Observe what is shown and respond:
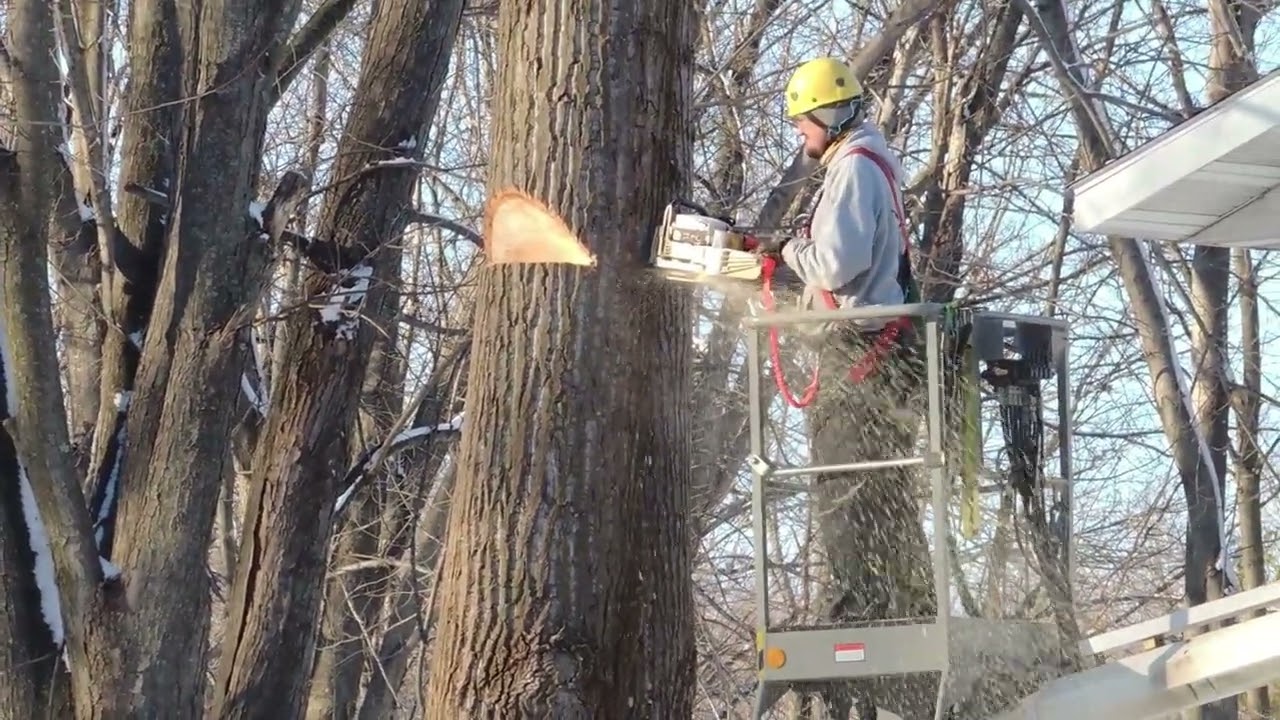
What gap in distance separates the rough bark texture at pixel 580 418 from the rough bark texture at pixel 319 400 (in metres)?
3.00

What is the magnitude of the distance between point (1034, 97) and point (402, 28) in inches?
224

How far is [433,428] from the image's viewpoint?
9547 millimetres

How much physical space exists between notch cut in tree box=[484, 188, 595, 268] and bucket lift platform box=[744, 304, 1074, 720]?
0.61 m

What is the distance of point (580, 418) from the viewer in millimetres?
4141

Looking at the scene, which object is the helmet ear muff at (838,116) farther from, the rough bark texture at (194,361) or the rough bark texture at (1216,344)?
the rough bark texture at (1216,344)

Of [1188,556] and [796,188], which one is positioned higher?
[796,188]

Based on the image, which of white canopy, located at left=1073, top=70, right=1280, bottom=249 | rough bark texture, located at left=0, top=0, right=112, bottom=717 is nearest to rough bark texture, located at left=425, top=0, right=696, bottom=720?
→ white canopy, located at left=1073, top=70, right=1280, bottom=249

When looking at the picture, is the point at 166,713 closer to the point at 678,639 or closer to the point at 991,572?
the point at 678,639

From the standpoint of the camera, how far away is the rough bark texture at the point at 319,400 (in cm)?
717

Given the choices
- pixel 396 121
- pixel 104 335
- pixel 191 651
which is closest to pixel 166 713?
pixel 191 651

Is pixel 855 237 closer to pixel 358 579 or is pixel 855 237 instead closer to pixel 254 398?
pixel 254 398

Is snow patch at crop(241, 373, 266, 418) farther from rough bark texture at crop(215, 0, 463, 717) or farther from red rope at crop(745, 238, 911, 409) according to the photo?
red rope at crop(745, 238, 911, 409)

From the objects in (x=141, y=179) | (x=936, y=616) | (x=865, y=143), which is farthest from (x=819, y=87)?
(x=141, y=179)

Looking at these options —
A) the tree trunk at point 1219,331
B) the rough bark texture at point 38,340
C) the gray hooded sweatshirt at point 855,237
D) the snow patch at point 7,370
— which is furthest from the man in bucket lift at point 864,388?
the tree trunk at point 1219,331
